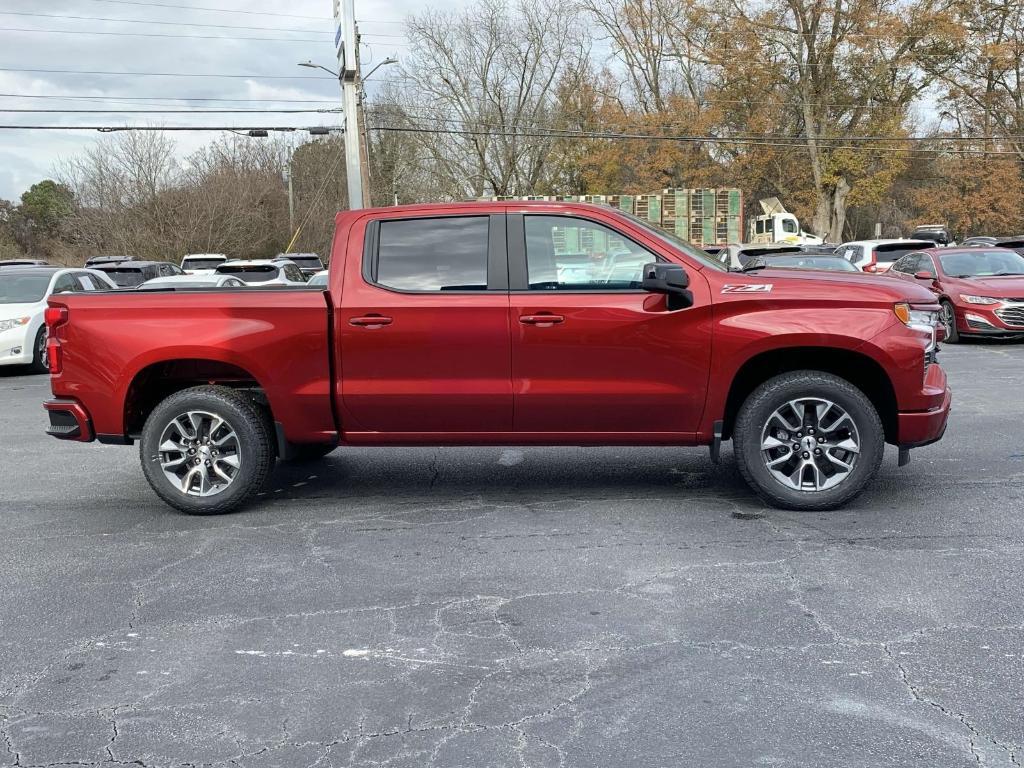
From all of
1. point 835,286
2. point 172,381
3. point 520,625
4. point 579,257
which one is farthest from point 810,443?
point 172,381

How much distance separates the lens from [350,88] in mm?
28484

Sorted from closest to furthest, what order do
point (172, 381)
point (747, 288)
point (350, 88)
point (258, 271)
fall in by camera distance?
point (747, 288)
point (172, 381)
point (258, 271)
point (350, 88)

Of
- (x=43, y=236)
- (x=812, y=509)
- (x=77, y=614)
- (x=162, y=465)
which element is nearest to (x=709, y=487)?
(x=812, y=509)

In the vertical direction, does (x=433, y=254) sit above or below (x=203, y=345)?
above

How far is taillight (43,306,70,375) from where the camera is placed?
253 inches

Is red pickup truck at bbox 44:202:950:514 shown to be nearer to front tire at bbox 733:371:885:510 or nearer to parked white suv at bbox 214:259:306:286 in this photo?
front tire at bbox 733:371:885:510

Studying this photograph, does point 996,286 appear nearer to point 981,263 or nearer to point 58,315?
point 981,263

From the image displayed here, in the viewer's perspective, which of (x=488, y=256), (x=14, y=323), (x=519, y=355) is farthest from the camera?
(x=14, y=323)

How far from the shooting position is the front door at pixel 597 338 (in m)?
6.05

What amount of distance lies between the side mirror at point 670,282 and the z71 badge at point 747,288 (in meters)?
0.23

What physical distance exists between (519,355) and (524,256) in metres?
0.62

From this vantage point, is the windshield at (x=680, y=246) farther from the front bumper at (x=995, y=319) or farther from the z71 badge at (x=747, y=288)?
the front bumper at (x=995, y=319)

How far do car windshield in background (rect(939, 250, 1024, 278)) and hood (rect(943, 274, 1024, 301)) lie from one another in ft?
1.79

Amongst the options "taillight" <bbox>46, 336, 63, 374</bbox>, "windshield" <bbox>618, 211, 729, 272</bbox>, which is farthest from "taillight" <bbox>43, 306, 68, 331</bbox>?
"windshield" <bbox>618, 211, 729, 272</bbox>
